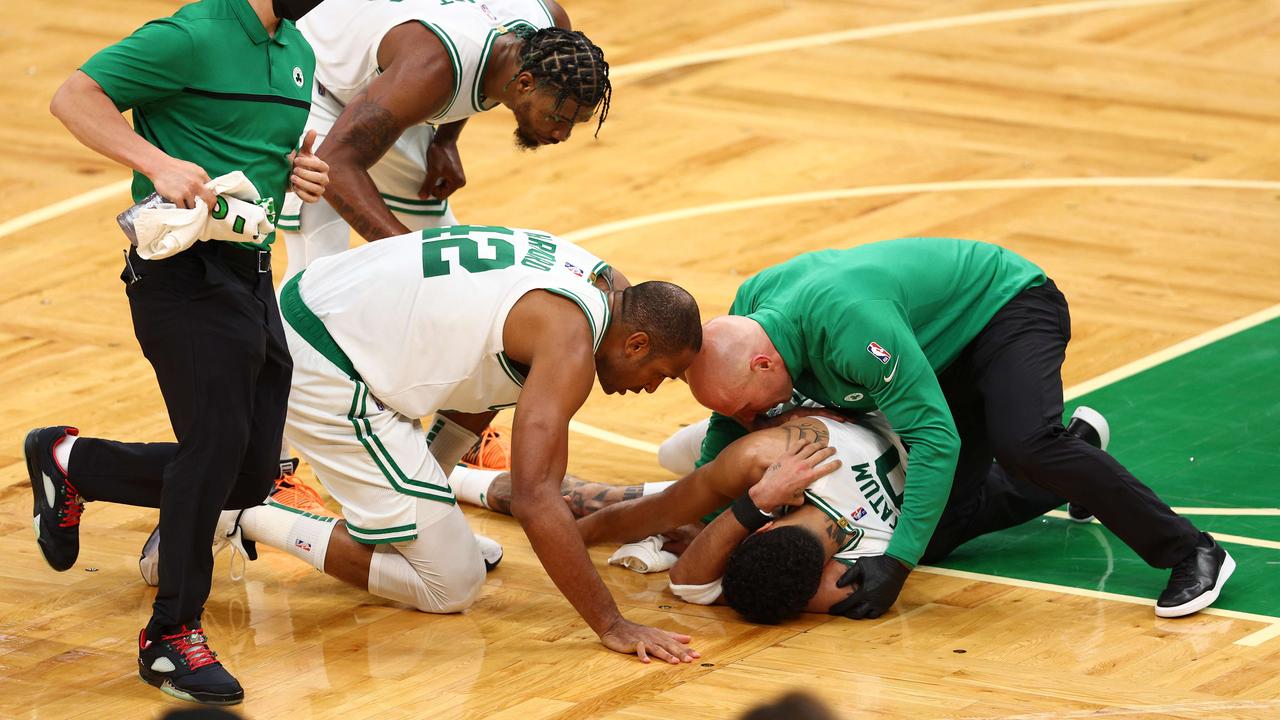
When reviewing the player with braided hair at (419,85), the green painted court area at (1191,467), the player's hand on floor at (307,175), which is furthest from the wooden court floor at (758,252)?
the player's hand on floor at (307,175)

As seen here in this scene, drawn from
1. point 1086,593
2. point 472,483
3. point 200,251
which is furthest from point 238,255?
point 1086,593

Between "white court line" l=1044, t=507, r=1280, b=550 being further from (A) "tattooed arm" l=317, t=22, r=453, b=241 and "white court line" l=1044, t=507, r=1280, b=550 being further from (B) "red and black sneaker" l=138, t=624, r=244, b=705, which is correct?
(B) "red and black sneaker" l=138, t=624, r=244, b=705

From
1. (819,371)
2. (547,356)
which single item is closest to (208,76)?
(547,356)

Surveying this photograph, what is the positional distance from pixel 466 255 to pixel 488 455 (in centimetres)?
148

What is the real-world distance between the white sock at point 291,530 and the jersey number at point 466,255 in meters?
0.86

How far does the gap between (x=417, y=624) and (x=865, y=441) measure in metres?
1.43

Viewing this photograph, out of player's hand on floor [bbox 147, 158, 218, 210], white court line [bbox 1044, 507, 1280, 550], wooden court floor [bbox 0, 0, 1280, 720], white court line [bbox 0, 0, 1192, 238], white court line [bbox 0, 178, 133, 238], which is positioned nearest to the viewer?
player's hand on floor [bbox 147, 158, 218, 210]

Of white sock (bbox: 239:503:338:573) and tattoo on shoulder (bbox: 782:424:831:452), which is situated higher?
tattoo on shoulder (bbox: 782:424:831:452)

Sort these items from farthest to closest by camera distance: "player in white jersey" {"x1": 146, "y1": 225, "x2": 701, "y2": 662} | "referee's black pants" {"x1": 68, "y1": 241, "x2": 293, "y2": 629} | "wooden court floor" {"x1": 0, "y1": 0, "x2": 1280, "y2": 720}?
"player in white jersey" {"x1": 146, "y1": 225, "x2": 701, "y2": 662}, "wooden court floor" {"x1": 0, "y1": 0, "x2": 1280, "y2": 720}, "referee's black pants" {"x1": 68, "y1": 241, "x2": 293, "y2": 629}

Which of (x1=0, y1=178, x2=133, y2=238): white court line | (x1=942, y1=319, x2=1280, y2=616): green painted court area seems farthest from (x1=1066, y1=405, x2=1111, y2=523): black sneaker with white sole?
(x1=0, y1=178, x2=133, y2=238): white court line

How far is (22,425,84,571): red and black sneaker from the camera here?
17.6 ft

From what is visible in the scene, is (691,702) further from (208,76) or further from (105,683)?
(208,76)

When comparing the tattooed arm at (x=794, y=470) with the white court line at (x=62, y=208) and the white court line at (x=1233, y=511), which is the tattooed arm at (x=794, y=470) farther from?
the white court line at (x=62, y=208)

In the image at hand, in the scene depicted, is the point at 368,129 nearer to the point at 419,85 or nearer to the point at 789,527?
the point at 419,85
